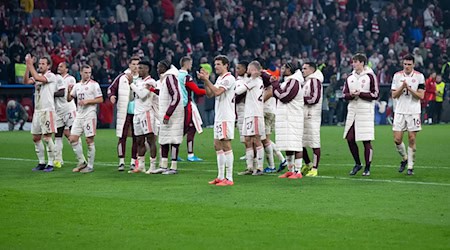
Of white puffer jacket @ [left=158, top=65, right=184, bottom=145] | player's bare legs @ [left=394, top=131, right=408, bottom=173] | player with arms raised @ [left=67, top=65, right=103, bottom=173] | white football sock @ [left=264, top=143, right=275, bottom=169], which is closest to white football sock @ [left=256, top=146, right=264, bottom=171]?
white football sock @ [left=264, top=143, right=275, bottom=169]

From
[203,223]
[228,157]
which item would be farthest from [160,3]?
[203,223]

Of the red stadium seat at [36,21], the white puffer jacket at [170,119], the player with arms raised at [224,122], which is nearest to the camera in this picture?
the player with arms raised at [224,122]

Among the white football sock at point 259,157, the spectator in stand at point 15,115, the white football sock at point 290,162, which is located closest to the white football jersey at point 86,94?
the white football sock at point 259,157

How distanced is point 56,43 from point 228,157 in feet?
73.0

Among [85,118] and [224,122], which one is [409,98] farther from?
[85,118]

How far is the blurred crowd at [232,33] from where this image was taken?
3772 centimetres

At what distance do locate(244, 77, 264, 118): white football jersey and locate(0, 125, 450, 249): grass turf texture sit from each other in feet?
3.95

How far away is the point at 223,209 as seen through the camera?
13867 millimetres

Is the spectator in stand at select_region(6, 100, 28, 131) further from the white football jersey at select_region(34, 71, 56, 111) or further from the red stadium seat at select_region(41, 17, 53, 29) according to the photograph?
the white football jersey at select_region(34, 71, 56, 111)

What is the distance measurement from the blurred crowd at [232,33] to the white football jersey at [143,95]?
15.7 m

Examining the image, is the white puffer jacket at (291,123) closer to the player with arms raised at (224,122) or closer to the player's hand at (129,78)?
the player with arms raised at (224,122)

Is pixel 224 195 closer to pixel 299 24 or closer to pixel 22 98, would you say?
pixel 22 98

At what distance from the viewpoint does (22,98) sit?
34562 millimetres

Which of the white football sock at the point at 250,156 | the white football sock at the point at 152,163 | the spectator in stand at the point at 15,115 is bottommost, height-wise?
the white football sock at the point at 152,163
